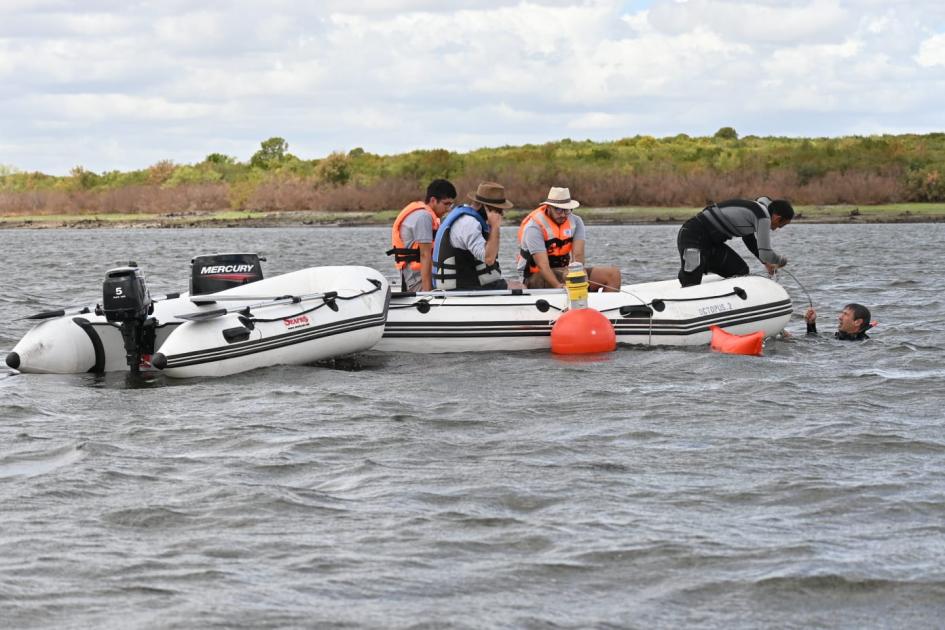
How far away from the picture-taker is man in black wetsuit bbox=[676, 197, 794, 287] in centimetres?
1085

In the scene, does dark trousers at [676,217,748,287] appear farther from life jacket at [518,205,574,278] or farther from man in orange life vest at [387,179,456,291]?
man in orange life vest at [387,179,456,291]

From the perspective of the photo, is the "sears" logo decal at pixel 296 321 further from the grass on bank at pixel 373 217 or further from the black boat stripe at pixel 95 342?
the grass on bank at pixel 373 217

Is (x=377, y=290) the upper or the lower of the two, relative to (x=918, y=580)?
upper

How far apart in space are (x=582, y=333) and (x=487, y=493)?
14.3ft

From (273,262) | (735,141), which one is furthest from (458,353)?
(735,141)

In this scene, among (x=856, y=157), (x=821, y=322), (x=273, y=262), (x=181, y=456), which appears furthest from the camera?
(x=856, y=157)

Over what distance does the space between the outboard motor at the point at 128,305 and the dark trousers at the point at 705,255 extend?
15.1 feet

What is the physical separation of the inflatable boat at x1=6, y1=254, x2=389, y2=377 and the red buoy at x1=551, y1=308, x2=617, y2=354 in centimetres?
141

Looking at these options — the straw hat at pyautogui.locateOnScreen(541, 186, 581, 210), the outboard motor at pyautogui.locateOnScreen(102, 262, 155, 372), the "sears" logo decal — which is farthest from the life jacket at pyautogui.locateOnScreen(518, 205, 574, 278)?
the outboard motor at pyautogui.locateOnScreen(102, 262, 155, 372)

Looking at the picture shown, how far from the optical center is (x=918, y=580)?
16.0 feet

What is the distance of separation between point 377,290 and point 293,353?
2.74 feet

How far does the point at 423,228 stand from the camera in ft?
36.3

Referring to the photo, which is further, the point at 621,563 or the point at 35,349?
the point at 35,349

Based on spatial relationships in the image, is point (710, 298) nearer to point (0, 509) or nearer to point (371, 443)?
point (371, 443)
